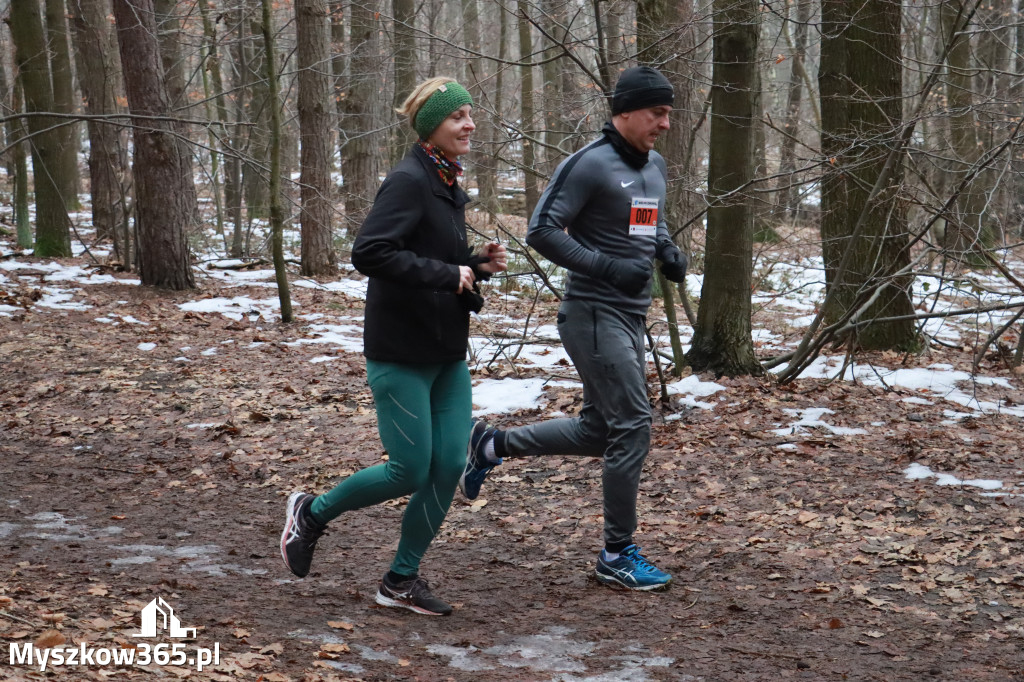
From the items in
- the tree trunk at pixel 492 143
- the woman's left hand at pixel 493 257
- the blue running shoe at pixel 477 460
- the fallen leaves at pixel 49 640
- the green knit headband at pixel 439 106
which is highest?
the tree trunk at pixel 492 143

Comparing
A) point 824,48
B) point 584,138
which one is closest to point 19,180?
point 584,138

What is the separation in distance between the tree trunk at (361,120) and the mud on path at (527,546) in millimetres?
8069

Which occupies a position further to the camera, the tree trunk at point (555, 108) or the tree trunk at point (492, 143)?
the tree trunk at point (492, 143)

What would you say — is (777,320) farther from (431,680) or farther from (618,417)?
(431,680)

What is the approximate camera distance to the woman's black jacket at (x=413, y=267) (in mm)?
3656

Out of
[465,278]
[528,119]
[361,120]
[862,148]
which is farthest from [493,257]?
[361,120]

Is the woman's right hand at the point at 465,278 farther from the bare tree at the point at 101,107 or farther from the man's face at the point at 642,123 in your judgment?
the bare tree at the point at 101,107

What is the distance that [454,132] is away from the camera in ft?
12.7

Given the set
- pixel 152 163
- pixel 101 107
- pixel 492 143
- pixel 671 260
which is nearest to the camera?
pixel 671 260

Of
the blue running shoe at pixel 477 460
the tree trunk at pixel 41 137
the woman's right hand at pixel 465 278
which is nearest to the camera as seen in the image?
the woman's right hand at pixel 465 278

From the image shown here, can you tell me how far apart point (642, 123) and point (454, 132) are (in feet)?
2.97

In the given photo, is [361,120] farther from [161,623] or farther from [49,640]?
[49,640]

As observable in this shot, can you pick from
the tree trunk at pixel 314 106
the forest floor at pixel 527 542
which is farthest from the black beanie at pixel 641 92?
the tree trunk at pixel 314 106

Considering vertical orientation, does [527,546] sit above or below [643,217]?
below
